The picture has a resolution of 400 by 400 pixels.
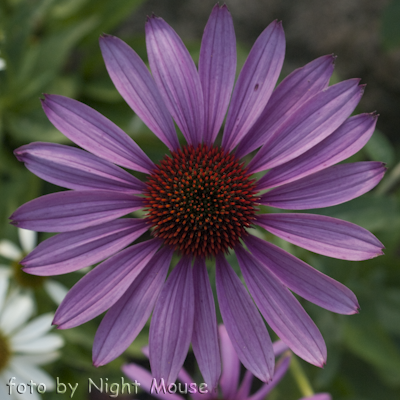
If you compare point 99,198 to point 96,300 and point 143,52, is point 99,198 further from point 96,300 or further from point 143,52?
point 143,52

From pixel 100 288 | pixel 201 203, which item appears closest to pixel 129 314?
pixel 100 288

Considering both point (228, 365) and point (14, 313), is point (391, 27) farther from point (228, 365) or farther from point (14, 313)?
point (14, 313)

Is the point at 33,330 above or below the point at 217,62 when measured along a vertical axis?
below

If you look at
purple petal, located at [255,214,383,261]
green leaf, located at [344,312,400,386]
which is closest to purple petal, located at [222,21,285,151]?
purple petal, located at [255,214,383,261]

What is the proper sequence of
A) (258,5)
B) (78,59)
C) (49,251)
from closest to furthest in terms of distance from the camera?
(49,251), (258,5), (78,59)

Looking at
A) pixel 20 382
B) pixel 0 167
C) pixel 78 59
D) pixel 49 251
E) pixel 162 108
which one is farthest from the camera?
pixel 78 59

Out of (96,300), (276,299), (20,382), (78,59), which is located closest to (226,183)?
(276,299)
